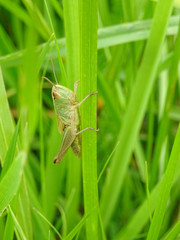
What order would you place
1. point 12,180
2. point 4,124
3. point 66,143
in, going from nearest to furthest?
point 12,180 → point 4,124 → point 66,143

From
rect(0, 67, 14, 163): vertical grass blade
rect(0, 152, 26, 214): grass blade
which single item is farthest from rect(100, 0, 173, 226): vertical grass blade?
rect(0, 152, 26, 214): grass blade

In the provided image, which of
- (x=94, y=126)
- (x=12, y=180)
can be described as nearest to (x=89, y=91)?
(x=94, y=126)

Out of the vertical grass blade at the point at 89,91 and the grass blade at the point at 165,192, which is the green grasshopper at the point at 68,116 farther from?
the grass blade at the point at 165,192

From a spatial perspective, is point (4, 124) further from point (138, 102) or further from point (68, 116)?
point (138, 102)

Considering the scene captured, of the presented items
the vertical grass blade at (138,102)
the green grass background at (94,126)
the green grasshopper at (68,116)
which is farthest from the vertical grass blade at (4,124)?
the vertical grass blade at (138,102)

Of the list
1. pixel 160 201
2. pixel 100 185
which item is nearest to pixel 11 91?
pixel 100 185

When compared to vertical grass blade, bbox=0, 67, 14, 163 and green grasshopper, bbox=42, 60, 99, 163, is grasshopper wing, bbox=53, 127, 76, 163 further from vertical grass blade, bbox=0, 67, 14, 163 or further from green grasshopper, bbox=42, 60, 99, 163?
vertical grass blade, bbox=0, 67, 14, 163

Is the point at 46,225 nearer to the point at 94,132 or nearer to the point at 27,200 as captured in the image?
the point at 27,200
